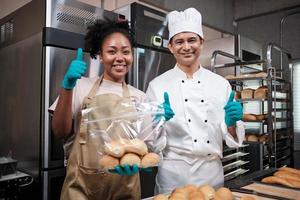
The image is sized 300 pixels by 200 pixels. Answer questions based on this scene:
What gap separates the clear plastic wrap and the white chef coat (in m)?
0.26

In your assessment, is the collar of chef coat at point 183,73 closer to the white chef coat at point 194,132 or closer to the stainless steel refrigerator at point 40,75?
the white chef coat at point 194,132

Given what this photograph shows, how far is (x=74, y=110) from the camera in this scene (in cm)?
124

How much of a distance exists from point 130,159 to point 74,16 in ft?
3.91

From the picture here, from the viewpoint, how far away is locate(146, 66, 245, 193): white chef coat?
1.42m

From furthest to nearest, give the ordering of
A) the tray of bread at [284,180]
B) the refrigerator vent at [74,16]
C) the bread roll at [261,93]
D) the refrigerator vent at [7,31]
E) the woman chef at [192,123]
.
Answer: the bread roll at [261,93] → the refrigerator vent at [7,31] → the refrigerator vent at [74,16] → the woman chef at [192,123] → the tray of bread at [284,180]

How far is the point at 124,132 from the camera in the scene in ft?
3.49

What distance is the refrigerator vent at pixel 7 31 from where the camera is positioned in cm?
200

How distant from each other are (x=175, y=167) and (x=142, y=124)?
42 cm

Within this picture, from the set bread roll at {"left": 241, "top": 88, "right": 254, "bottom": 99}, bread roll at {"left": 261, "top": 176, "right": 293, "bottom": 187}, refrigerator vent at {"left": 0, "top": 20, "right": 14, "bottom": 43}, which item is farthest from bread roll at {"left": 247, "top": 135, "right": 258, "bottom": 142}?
refrigerator vent at {"left": 0, "top": 20, "right": 14, "bottom": 43}

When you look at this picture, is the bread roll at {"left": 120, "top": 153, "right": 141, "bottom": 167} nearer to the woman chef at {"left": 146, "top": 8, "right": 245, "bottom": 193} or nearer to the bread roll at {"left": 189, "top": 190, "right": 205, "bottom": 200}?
the bread roll at {"left": 189, "top": 190, "right": 205, "bottom": 200}

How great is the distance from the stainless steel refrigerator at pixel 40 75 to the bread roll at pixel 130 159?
31.3 inches

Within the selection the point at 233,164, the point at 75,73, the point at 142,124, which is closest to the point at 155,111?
the point at 142,124

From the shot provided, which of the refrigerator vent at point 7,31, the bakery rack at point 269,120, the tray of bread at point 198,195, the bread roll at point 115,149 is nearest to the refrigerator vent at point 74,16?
the refrigerator vent at point 7,31

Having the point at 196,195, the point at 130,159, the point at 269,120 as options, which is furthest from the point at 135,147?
the point at 269,120
